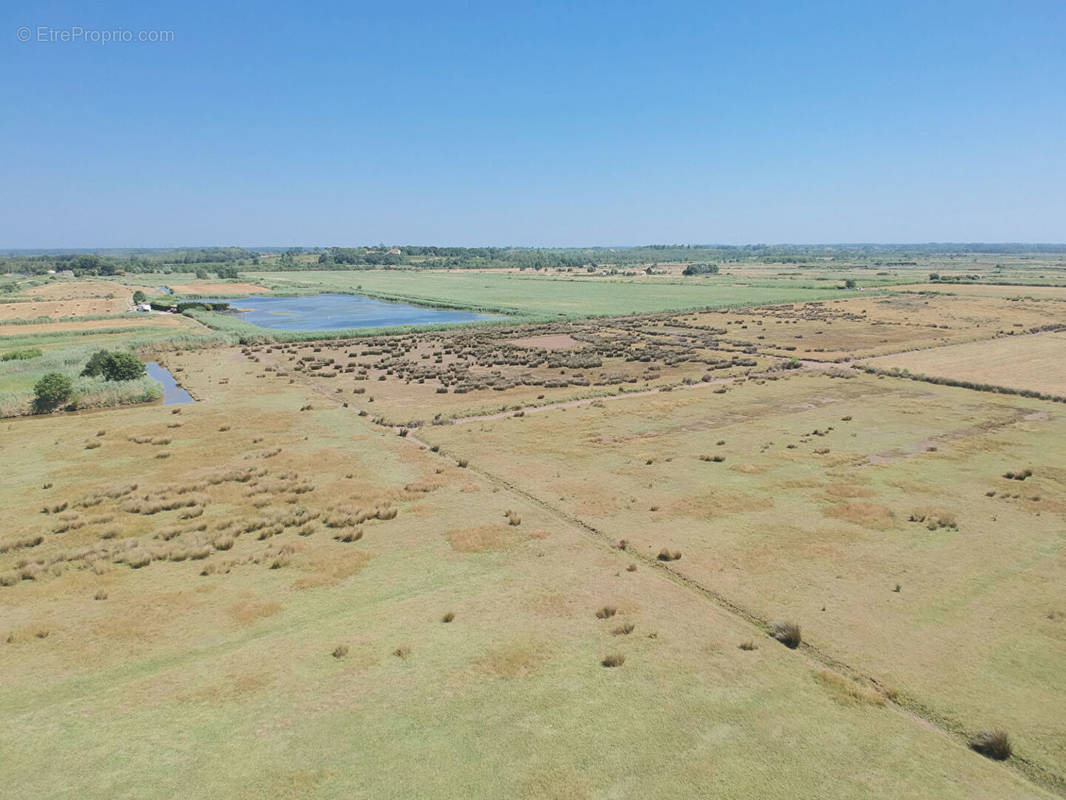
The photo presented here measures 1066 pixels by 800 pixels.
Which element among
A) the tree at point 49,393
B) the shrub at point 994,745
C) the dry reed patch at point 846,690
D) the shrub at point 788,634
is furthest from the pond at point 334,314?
the shrub at point 994,745

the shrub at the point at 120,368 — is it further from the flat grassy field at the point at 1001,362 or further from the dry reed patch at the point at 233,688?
the flat grassy field at the point at 1001,362

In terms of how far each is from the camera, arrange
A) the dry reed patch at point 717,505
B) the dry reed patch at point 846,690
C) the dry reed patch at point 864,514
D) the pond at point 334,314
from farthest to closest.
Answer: the pond at point 334,314, the dry reed patch at point 717,505, the dry reed patch at point 864,514, the dry reed patch at point 846,690

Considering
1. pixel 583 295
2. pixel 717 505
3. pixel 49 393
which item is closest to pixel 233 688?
pixel 717 505

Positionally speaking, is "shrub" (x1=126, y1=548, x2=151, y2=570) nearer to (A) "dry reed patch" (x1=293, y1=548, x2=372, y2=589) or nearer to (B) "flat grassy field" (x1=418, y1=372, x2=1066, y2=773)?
(A) "dry reed patch" (x1=293, y1=548, x2=372, y2=589)

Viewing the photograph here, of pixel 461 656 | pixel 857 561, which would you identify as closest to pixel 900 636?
pixel 857 561

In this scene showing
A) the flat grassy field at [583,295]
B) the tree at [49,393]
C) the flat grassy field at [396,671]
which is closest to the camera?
the flat grassy field at [396,671]

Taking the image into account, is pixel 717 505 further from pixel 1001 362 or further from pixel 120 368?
pixel 1001 362
